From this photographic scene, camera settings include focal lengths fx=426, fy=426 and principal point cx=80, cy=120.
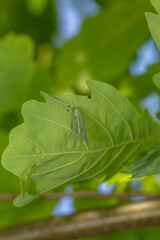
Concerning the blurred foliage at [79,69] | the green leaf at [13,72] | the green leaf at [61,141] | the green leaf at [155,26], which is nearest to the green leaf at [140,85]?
the blurred foliage at [79,69]

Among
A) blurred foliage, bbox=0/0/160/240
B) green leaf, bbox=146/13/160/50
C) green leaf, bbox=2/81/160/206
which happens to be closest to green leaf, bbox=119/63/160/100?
blurred foliage, bbox=0/0/160/240

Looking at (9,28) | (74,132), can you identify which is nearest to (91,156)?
(74,132)

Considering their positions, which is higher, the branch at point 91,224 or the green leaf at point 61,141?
the green leaf at point 61,141

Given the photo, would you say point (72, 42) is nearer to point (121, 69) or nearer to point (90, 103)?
point (121, 69)

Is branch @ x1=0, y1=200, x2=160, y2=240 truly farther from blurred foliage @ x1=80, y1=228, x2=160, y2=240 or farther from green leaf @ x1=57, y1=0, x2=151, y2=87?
green leaf @ x1=57, y1=0, x2=151, y2=87

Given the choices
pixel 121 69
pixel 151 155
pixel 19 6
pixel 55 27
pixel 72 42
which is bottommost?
pixel 151 155

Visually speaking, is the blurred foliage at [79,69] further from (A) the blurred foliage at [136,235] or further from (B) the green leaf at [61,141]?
(B) the green leaf at [61,141]

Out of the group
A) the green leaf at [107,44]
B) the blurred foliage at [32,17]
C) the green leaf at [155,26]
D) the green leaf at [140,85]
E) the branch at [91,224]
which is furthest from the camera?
the blurred foliage at [32,17]

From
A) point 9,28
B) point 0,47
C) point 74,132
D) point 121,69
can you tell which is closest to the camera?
point 74,132
